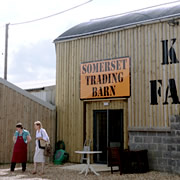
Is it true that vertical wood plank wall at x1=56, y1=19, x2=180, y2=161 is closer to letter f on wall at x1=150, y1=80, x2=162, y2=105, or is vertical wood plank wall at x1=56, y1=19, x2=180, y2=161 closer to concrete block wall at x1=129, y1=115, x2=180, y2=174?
letter f on wall at x1=150, y1=80, x2=162, y2=105

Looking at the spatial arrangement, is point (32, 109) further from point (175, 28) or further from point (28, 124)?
point (175, 28)

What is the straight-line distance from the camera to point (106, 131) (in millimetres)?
13086

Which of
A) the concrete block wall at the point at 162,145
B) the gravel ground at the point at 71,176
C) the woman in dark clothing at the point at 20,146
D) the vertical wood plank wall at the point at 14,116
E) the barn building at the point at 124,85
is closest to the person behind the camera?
the gravel ground at the point at 71,176

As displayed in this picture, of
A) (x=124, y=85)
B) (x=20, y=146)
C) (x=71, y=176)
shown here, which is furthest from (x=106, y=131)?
(x=20, y=146)

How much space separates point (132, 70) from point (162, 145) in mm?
2868

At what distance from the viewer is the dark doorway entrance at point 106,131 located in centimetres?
1287

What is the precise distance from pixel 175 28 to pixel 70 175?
5.87 meters

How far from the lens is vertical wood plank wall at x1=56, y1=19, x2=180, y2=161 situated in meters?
11.7

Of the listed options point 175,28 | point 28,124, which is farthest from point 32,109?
point 175,28

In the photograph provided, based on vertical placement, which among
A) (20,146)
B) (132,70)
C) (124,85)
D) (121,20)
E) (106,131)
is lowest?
(20,146)

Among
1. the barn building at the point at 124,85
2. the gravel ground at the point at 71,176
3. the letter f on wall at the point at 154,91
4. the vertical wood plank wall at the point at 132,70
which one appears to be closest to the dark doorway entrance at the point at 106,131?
the barn building at the point at 124,85

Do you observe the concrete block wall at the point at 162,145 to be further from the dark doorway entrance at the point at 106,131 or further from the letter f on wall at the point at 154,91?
the letter f on wall at the point at 154,91

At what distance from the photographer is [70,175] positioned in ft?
35.4

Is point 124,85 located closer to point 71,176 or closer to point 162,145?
point 162,145
